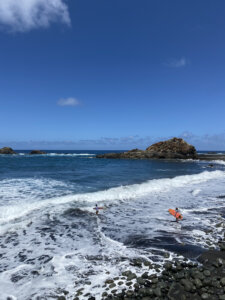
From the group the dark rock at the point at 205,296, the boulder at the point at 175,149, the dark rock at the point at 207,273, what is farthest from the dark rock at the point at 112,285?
the boulder at the point at 175,149

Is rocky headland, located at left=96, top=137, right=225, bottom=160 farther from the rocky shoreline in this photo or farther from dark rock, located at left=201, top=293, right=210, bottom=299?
dark rock, located at left=201, top=293, right=210, bottom=299

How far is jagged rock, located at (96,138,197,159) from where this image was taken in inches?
3081

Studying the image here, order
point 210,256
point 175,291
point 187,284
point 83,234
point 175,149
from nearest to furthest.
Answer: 1. point 175,291
2. point 187,284
3. point 210,256
4. point 83,234
5. point 175,149

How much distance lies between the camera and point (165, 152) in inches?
3206

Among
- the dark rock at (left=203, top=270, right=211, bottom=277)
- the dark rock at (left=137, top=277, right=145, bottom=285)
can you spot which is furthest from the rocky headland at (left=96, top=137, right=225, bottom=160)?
the dark rock at (left=137, top=277, right=145, bottom=285)

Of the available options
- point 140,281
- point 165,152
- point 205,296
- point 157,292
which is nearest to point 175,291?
point 157,292

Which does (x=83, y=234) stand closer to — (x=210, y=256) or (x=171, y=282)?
(x=171, y=282)

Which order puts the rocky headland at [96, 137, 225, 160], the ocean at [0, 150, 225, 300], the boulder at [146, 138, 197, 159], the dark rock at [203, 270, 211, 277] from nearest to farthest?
the dark rock at [203, 270, 211, 277], the ocean at [0, 150, 225, 300], the rocky headland at [96, 137, 225, 160], the boulder at [146, 138, 197, 159]

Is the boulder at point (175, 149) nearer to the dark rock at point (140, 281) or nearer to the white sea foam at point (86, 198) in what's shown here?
the white sea foam at point (86, 198)

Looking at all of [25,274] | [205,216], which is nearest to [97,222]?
[25,274]

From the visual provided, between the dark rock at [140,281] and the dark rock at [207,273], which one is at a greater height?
the dark rock at [207,273]

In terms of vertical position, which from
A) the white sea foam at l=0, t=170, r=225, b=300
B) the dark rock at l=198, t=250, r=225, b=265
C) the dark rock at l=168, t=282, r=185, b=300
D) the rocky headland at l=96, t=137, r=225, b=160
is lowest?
the white sea foam at l=0, t=170, r=225, b=300

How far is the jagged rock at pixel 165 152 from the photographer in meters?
78.2

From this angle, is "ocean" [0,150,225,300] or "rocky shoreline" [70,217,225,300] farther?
"ocean" [0,150,225,300]
